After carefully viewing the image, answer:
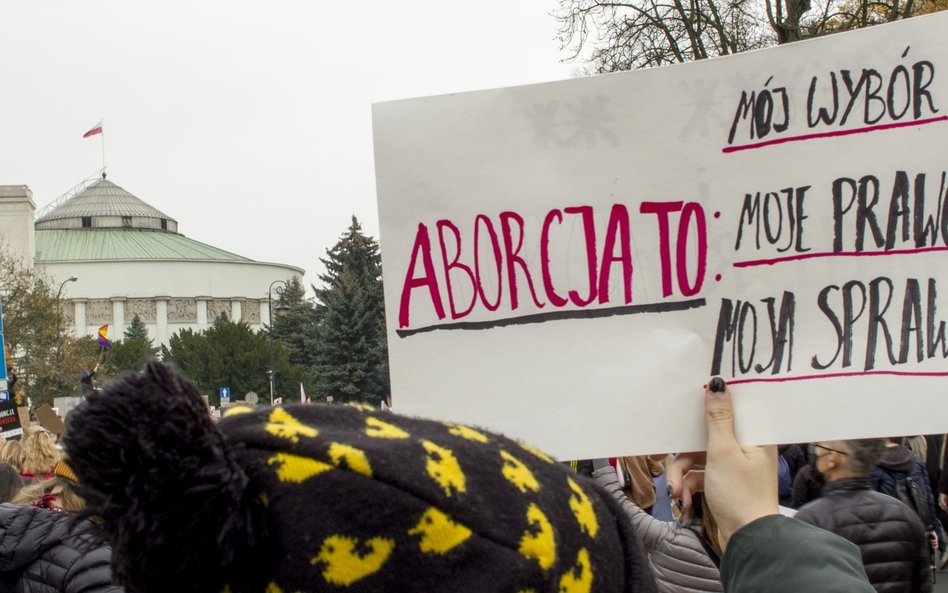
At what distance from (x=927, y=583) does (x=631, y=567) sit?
291 centimetres

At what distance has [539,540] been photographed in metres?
0.98

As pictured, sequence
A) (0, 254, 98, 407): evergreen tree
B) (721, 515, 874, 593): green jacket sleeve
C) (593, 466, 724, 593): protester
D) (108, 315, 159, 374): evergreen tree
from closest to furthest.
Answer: (721, 515, 874, 593): green jacket sleeve → (593, 466, 724, 593): protester → (0, 254, 98, 407): evergreen tree → (108, 315, 159, 374): evergreen tree

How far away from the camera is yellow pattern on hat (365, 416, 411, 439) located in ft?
3.35

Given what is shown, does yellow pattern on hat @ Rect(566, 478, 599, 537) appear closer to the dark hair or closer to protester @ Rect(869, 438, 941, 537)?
the dark hair

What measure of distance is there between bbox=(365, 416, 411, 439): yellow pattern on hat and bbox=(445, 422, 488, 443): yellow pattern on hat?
0.21 feet

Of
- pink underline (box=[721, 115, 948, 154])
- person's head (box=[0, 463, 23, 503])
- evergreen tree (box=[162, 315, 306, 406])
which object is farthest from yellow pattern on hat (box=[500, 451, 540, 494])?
evergreen tree (box=[162, 315, 306, 406])

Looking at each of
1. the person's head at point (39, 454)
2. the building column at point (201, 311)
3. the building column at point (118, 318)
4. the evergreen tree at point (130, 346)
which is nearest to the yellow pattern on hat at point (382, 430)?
the person's head at point (39, 454)

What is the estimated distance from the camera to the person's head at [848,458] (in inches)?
138

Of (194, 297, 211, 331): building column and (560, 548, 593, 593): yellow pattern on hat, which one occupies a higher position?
(194, 297, 211, 331): building column

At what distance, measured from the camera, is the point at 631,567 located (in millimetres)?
1118

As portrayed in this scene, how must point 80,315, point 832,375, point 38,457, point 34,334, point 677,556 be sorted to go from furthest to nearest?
point 80,315
point 34,334
point 38,457
point 677,556
point 832,375

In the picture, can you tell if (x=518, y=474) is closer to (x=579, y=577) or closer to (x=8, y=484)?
(x=579, y=577)

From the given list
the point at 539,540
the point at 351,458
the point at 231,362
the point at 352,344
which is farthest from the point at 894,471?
the point at 231,362

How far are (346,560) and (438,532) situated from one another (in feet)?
0.29
